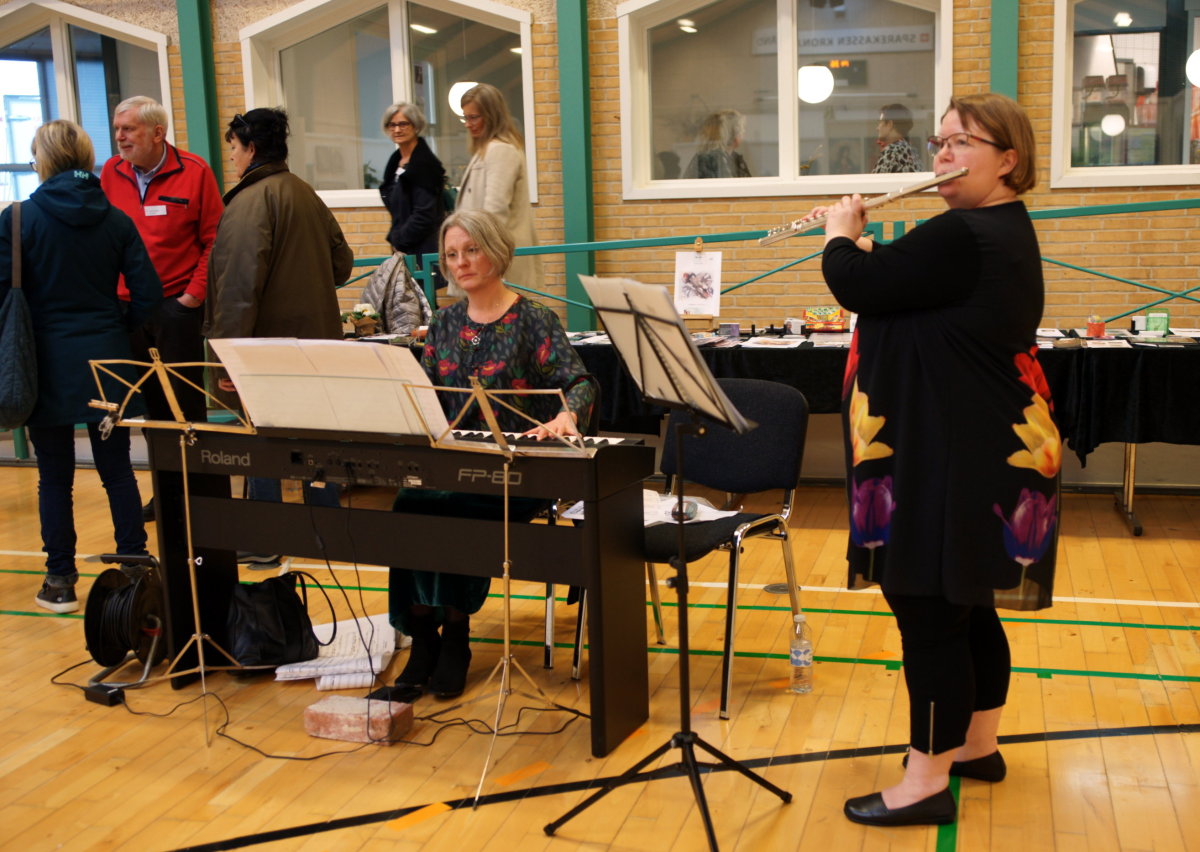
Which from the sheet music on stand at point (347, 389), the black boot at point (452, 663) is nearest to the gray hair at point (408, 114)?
the sheet music on stand at point (347, 389)

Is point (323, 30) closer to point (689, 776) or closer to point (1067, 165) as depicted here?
point (1067, 165)

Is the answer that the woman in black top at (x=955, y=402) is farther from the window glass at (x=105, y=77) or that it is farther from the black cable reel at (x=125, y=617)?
the window glass at (x=105, y=77)

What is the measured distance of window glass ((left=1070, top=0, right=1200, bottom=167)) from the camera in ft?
21.3

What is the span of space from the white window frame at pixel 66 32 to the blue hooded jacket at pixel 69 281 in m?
3.67

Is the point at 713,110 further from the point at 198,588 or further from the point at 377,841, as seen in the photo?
the point at 377,841

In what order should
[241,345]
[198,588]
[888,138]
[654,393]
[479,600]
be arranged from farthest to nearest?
1. [888,138]
2. [198,588]
3. [479,600]
4. [241,345]
5. [654,393]

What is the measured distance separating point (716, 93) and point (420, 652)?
4.65 m

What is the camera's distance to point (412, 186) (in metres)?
5.89

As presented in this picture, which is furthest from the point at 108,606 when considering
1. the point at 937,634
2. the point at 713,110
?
the point at 713,110

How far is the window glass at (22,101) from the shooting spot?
809cm

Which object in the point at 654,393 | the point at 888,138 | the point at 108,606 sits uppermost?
the point at 888,138

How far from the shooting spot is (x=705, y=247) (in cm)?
682

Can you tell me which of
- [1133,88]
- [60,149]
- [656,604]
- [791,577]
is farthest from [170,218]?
[1133,88]

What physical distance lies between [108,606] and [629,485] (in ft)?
5.27
